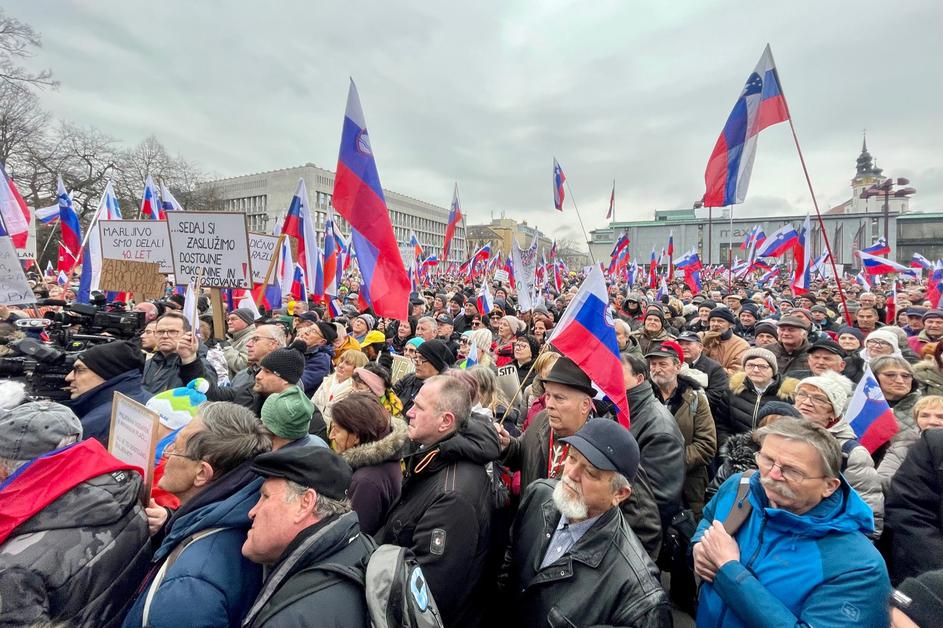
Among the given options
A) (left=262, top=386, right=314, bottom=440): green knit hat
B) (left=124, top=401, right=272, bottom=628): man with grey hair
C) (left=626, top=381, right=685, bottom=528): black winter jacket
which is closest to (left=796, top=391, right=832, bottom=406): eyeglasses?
(left=626, top=381, right=685, bottom=528): black winter jacket

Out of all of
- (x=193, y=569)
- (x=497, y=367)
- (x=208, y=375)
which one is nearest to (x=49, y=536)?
(x=193, y=569)

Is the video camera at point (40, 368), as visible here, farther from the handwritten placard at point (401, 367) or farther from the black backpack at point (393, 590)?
the handwritten placard at point (401, 367)

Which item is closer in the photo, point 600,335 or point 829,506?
point 829,506

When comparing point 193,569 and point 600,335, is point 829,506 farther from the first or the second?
point 193,569

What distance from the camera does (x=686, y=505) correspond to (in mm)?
3938

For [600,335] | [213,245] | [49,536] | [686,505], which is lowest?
[686,505]

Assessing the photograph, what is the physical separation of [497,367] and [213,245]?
148 inches

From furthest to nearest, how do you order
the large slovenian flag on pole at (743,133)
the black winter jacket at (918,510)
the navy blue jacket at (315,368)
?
the large slovenian flag on pole at (743,133) → the navy blue jacket at (315,368) → the black winter jacket at (918,510)

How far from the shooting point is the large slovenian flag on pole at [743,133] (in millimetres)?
6613

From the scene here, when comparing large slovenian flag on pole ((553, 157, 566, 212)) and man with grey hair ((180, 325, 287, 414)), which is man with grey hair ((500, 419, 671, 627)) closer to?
man with grey hair ((180, 325, 287, 414))

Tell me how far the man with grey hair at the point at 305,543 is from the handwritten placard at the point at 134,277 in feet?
17.9

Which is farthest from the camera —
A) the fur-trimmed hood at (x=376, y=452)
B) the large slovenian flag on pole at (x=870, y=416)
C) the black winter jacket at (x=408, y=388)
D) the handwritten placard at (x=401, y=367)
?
the handwritten placard at (x=401, y=367)

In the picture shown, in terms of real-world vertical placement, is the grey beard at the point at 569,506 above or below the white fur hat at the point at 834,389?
below

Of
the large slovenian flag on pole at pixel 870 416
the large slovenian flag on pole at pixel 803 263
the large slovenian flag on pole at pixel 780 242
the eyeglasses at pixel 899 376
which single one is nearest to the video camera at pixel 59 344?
the large slovenian flag on pole at pixel 870 416
